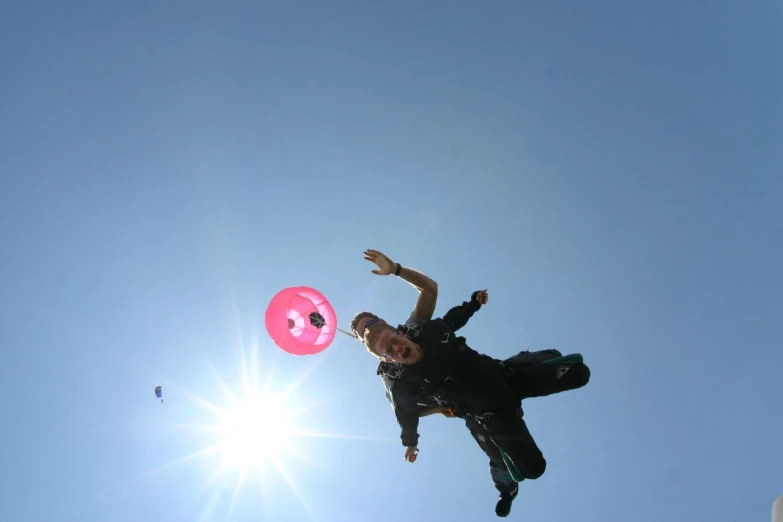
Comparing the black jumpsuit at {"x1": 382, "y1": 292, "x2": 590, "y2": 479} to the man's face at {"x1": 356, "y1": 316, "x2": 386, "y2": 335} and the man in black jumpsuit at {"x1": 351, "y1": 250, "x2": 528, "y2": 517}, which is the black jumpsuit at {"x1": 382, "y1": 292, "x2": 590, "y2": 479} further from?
the man's face at {"x1": 356, "y1": 316, "x2": 386, "y2": 335}

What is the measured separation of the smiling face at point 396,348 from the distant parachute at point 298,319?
41.8 inches

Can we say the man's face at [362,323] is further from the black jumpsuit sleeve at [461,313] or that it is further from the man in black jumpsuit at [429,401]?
the black jumpsuit sleeve at [461,313]

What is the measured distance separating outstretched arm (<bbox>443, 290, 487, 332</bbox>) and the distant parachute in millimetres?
1583

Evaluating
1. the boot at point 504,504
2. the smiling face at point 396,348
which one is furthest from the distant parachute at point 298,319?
the boot at point 504,504

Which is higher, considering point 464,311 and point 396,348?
point 464,311

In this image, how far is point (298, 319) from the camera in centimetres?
663

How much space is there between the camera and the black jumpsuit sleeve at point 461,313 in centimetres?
604

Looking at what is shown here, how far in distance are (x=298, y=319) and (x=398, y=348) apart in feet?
6.38

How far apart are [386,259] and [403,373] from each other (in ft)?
4.99

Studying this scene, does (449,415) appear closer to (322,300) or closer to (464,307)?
(464,307)

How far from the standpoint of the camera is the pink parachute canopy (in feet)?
21.7

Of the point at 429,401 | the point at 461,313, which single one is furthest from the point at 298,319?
the point at 461,313

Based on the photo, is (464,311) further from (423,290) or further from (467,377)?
(467,377)

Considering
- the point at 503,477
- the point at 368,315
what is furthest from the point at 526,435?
the point at 368,315
